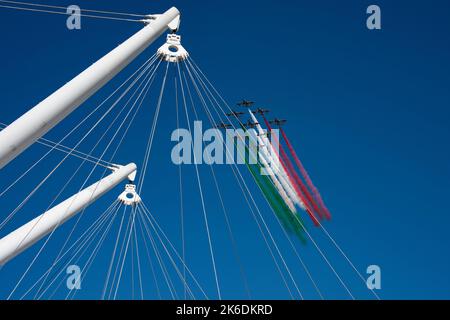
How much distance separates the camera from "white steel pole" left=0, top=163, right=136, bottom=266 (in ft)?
102

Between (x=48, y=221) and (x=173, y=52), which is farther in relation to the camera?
(x=48, y=221)

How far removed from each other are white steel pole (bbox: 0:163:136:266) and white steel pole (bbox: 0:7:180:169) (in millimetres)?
10750

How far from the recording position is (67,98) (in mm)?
18125

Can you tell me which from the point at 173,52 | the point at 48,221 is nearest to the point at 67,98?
the point at 173,52

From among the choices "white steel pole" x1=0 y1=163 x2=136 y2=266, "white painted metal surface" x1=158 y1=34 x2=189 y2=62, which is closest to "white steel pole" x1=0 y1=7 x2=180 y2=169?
"white painted metal surface" x1=158 y1=34 x2=189 y2=62

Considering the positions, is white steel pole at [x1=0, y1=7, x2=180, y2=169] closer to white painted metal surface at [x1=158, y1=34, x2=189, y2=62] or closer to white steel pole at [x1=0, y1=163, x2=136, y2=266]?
white painted metal surface at [x1=158, y1=34, x2=189, y2=62]

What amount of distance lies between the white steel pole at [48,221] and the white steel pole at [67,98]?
423 inches

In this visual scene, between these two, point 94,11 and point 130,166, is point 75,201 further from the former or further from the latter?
Answer: point 94,11

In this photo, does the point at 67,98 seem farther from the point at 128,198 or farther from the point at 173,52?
the point at 128,198

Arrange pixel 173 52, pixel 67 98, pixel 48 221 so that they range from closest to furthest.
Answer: pixel 67 98
pixel 173 52
pixel 48 221

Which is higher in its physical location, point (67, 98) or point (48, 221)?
point (48, 221)

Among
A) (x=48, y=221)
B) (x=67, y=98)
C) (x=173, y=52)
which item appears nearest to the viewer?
(x=67, y=98)

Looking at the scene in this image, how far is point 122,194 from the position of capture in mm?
42406

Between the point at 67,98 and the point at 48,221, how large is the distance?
1619 cm
